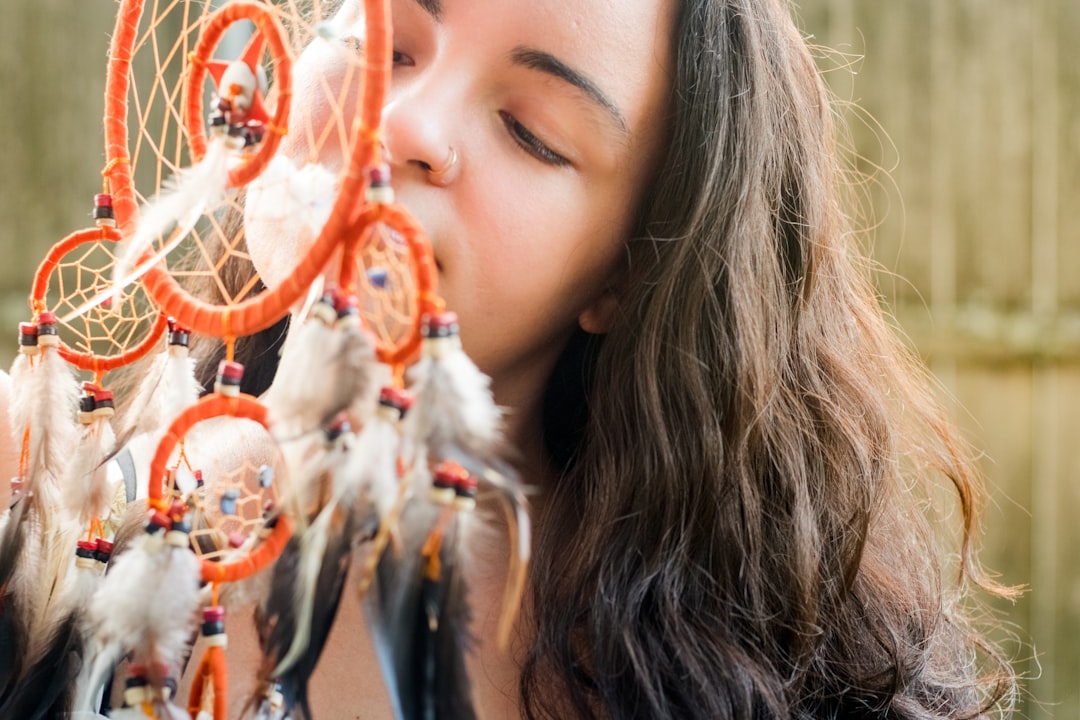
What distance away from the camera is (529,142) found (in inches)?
28.0

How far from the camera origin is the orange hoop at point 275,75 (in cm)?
47

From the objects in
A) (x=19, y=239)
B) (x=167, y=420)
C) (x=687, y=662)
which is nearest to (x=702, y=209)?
(x=687, y=662)

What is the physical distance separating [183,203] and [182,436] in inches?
4.1

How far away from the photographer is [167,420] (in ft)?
1.82

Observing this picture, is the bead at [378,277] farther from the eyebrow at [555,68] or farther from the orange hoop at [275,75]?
the eyebrow at [555,68]

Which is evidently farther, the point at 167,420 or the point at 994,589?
the point at 994,589

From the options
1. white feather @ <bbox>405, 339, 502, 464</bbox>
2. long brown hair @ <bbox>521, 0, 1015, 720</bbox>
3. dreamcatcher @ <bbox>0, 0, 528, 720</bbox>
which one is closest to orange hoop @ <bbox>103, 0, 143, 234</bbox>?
dreamcatcher @ <bbox>0, 0, 528, 720</bbox>

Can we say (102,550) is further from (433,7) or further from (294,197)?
Result: (433,7)

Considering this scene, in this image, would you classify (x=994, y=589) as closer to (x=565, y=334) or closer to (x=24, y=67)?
(x=565, y=334)

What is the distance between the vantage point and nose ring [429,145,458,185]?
2.06 ft

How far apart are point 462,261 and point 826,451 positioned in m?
0.41

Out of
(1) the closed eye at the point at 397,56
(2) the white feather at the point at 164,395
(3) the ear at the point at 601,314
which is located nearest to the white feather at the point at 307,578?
(2) the white feather at the point at 164,395

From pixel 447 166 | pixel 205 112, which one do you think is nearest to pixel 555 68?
pixel 447 166

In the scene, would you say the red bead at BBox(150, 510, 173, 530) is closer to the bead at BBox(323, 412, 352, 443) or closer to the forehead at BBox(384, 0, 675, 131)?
the bead at BBox(323, 412, 352, 443)
